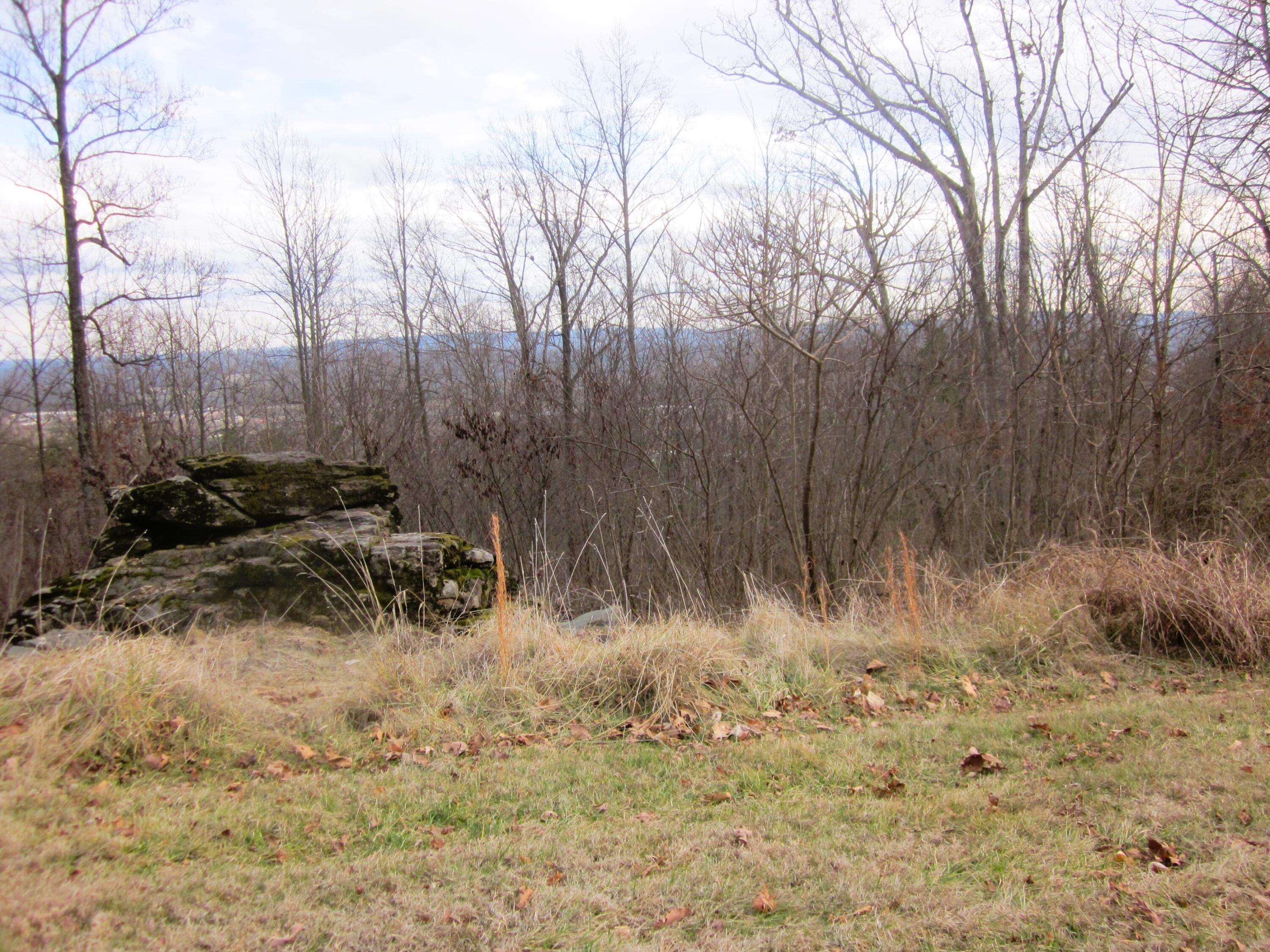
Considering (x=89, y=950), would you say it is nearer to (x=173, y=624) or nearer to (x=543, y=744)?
(x=543, y=744)

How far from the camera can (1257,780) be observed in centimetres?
350

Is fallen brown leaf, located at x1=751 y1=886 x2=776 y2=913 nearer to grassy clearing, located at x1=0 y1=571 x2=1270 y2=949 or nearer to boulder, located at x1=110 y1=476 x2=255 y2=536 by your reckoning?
grassy clearing, located at x1=0 y1=571 x2=1270 y2=949

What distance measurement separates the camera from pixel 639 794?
3.82 m

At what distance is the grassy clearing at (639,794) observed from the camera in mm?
2600

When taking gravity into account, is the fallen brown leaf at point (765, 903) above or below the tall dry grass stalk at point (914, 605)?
below

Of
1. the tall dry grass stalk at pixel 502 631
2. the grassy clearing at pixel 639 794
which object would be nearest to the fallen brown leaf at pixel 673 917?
the grassy clearing at pixel 639 794

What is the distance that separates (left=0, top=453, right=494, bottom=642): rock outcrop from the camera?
22.0 ft

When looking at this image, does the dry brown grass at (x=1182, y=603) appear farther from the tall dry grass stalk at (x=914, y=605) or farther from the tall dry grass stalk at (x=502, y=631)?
the tall dry grass stalk at (x=502, y=631)

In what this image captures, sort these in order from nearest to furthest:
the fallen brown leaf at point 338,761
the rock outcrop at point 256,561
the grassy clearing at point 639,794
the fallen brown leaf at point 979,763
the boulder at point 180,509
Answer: the grassy clearing at point 639,794
the fallen brown leaf at point 979,763
the fallen brown leaf at point 338,761
the rock outcrop at point 256,561
the boulder at point 180,509

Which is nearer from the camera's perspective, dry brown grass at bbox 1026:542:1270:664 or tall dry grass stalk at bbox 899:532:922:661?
dry brown grass at bbox 1026:542:1270:664

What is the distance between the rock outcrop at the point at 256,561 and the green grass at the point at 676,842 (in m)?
2.74

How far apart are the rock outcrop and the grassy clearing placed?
3.83 feet

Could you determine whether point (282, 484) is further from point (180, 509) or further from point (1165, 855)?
point (1165, 855)

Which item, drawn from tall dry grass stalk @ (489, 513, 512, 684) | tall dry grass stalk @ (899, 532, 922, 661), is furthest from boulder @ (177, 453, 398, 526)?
tall dry grass stalk @ (899, 532, 922, 661)
